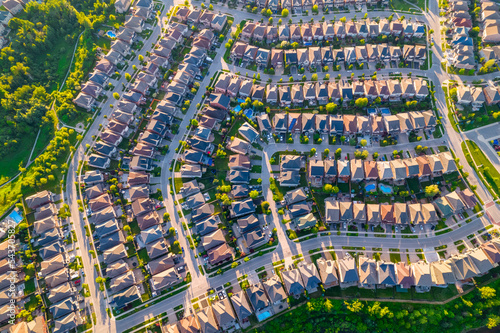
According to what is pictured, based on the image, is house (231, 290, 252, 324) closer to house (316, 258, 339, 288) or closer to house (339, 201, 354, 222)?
house (316, 258, 339, 288)

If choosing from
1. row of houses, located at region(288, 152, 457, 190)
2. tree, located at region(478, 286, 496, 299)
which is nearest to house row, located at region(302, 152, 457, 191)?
row of houses, located at region(288, 152, 457, 190)

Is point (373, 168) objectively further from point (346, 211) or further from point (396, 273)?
point (396, 273)

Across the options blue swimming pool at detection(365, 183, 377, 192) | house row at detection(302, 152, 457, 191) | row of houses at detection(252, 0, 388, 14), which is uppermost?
row of houses at detection(252, 0, 388, 14)

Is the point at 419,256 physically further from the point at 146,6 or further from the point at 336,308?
the point at 146,6

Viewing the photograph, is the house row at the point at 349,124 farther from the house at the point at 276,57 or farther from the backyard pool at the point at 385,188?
Result: the house at the point at 276,57

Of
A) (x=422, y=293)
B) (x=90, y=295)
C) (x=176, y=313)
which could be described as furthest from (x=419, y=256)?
(x=90, y=295)
